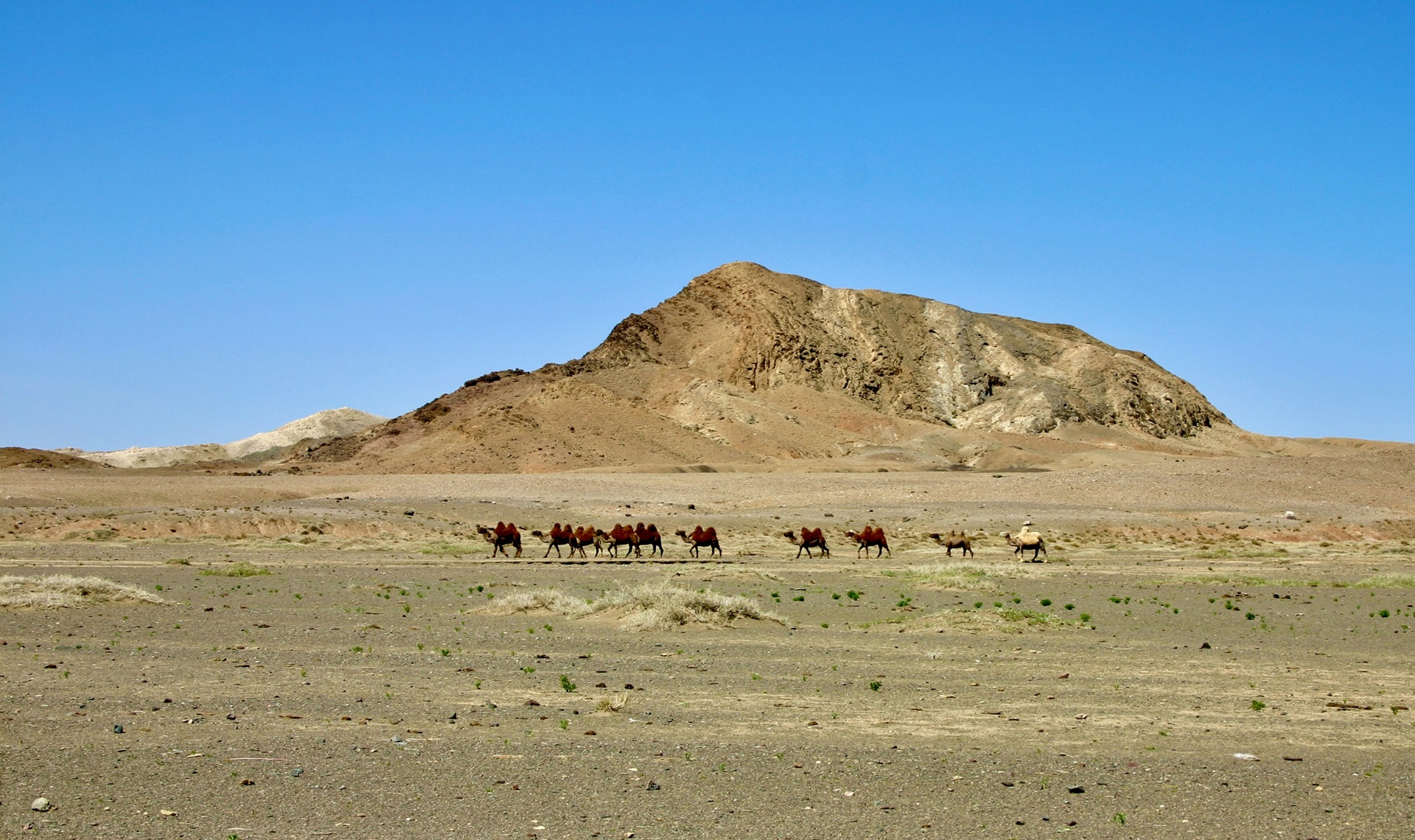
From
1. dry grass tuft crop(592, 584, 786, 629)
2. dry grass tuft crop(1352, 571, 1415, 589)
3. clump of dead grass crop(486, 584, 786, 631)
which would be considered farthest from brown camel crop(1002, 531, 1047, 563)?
dry grass tuft crop(592, 584, 786, 629)

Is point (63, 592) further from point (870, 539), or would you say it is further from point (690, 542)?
point (870, 539)

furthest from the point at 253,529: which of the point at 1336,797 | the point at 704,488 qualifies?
the point at 1336,797

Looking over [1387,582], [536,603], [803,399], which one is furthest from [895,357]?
[536,603]

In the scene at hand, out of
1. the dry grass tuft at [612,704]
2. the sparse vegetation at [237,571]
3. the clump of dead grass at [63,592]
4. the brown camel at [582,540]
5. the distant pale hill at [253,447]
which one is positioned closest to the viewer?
the dry grass tuft at [612,704]

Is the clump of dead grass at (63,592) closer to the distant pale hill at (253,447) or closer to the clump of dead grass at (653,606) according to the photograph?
the clump of dead grass at (653,606)

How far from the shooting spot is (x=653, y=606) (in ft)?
69.3

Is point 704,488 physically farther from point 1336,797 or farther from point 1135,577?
point 1336,797

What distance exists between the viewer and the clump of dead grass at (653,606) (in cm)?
2052

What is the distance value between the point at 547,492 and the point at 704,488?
966 centimetres

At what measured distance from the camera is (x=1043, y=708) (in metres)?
13.5

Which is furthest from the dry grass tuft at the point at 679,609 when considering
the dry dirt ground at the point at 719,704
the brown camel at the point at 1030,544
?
the brown camel at the point at 1030,544

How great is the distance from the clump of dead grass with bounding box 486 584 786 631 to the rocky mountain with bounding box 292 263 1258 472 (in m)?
64.0

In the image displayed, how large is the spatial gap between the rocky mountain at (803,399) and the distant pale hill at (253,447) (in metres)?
41.5

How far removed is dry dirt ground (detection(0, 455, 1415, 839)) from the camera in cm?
933
